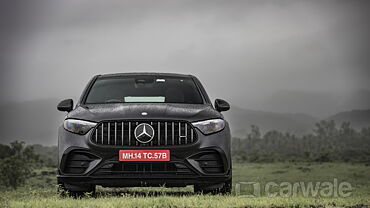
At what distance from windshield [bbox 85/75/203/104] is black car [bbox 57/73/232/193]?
77 centimetres

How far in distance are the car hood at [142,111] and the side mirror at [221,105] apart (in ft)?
1.09

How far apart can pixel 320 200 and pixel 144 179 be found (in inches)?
93.2

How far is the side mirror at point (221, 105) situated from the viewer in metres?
9.61

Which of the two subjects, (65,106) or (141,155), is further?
(65,106)

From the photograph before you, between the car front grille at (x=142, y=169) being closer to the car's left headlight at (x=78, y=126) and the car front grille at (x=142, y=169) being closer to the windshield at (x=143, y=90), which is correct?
the car's left headlight at (x=78, y=126)

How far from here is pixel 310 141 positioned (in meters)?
166

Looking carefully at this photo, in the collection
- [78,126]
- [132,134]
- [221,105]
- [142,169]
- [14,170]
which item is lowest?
[14,170]

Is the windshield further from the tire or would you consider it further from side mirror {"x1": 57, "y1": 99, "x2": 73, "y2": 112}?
the tire

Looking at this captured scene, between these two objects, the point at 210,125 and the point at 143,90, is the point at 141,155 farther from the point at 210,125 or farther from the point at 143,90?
the point at 143,90

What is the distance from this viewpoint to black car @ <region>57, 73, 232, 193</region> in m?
8.50

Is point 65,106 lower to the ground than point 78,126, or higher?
higher

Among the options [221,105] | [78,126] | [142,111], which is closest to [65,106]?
[78,126]

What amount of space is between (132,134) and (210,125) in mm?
1039

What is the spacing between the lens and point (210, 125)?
28.7ft
